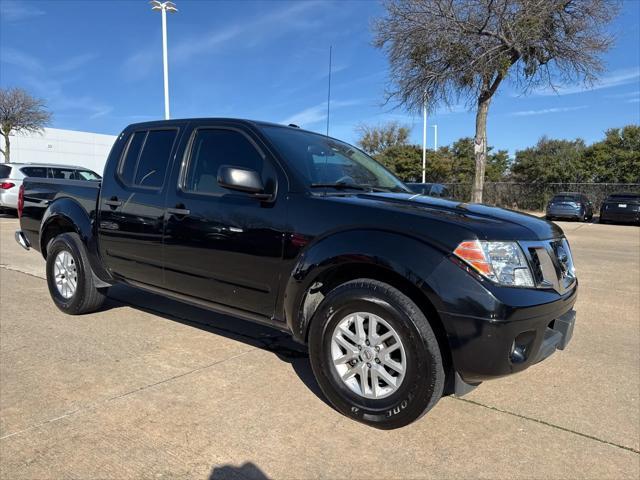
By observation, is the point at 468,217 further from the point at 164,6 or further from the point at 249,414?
the point at 164,6

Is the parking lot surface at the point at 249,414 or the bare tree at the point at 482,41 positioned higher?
the bare tree at the point at 482,41

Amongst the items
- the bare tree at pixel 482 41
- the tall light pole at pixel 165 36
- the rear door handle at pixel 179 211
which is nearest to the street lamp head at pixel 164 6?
the tall light pole at pixel 165 36

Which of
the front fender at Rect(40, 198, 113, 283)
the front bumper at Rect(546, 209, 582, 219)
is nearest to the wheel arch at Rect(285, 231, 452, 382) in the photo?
the front fender at Rect(40, 198, 113, 283)

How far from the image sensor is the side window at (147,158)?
4.23 metres

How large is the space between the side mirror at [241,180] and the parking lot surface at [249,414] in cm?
137

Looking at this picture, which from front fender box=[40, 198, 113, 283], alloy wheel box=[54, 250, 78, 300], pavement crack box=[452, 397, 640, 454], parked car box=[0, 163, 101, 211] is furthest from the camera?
parked car box=[0, 163, 101, 211]

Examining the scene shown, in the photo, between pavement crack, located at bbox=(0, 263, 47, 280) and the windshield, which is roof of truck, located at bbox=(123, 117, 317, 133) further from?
pavement crack, located at bbox=(0, 263, 47, 280)

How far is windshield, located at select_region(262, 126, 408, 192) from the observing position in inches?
143

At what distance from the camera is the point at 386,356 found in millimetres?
2943

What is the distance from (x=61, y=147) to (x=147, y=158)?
4083cm

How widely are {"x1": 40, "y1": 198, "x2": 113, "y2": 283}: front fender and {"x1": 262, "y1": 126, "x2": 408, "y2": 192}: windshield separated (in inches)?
82.9

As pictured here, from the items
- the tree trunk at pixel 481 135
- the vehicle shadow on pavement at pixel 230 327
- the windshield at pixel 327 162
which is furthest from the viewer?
the tree trunk at pixel 481 135

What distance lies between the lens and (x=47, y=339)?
4438 mm

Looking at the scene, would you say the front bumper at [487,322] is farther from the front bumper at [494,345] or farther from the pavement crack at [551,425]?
the pavement crack at [551,425]
